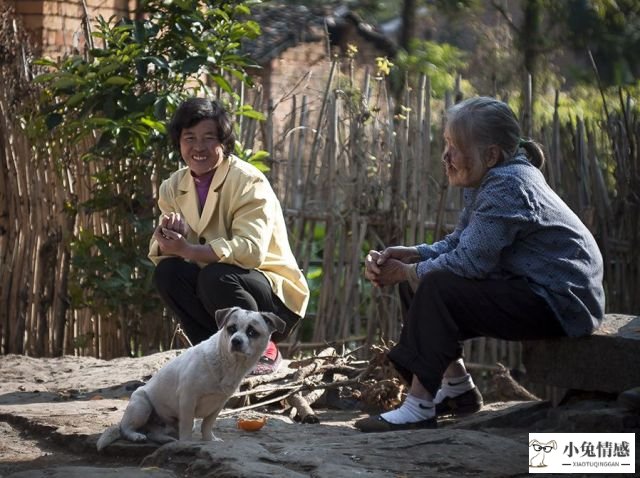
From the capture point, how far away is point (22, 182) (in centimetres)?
767

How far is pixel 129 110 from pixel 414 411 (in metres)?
2.81

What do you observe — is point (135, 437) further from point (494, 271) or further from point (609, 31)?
point (609, 31)

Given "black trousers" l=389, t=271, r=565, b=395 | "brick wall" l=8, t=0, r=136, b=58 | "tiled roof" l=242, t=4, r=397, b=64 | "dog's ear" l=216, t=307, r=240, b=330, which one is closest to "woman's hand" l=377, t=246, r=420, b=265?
"black trousers" l=389, t=271, r=565, b=395

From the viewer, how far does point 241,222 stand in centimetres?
545

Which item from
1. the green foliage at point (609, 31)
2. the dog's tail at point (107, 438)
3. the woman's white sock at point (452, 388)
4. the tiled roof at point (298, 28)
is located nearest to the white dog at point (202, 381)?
the dog's tail at point (107, 438)

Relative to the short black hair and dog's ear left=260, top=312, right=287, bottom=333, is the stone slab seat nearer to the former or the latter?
dog's ear left=260, top=312, right=287, bottom=333

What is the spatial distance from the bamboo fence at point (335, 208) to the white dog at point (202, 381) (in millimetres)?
2447

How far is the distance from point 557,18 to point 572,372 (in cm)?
1663

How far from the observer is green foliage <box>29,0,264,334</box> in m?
6.57

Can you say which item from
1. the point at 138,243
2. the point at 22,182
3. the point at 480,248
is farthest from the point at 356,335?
the point at 480,248

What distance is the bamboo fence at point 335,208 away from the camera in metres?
7.05

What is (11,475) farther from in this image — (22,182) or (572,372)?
(22,182)

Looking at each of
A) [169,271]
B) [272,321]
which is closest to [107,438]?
[272,321]

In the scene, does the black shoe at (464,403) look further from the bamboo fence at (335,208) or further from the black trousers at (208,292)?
the bamboo fence at (335,208)
